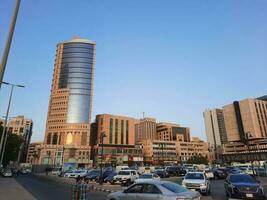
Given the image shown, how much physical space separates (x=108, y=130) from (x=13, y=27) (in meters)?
155

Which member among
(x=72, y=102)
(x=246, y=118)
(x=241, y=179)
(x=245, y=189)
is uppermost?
(x=72, y=102)

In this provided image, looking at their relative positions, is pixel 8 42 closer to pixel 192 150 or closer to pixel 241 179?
pixel 241 179

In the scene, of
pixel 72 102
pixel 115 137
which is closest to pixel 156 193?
pixel 72 102

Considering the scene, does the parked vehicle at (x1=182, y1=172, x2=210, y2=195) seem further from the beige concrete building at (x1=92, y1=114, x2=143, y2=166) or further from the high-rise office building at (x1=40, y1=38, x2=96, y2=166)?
the high-rise office building at (x1=40, y1=38, x2=96, y2=166)

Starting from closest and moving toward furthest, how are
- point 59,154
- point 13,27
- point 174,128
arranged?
point 13,27 → point 59,154 → point 174,128

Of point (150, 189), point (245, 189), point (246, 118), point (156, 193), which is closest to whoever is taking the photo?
point (156, 193)

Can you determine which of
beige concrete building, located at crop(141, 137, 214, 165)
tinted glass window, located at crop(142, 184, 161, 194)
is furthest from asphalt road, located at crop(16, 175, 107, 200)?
beige concrete building, located at crop(141, 137, 214, 165)

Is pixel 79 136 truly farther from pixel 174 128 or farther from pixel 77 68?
pixel 174 128

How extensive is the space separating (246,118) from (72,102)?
115666 mm

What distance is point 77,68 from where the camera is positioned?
164125mm

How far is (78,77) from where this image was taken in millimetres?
162875

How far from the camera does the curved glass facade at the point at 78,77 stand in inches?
6191

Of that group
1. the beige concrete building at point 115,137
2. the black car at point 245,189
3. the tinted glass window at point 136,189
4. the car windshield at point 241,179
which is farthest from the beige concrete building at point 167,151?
the tinted glass window at point 136,189

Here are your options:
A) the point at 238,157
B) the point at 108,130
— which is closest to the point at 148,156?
the point at 108,130
